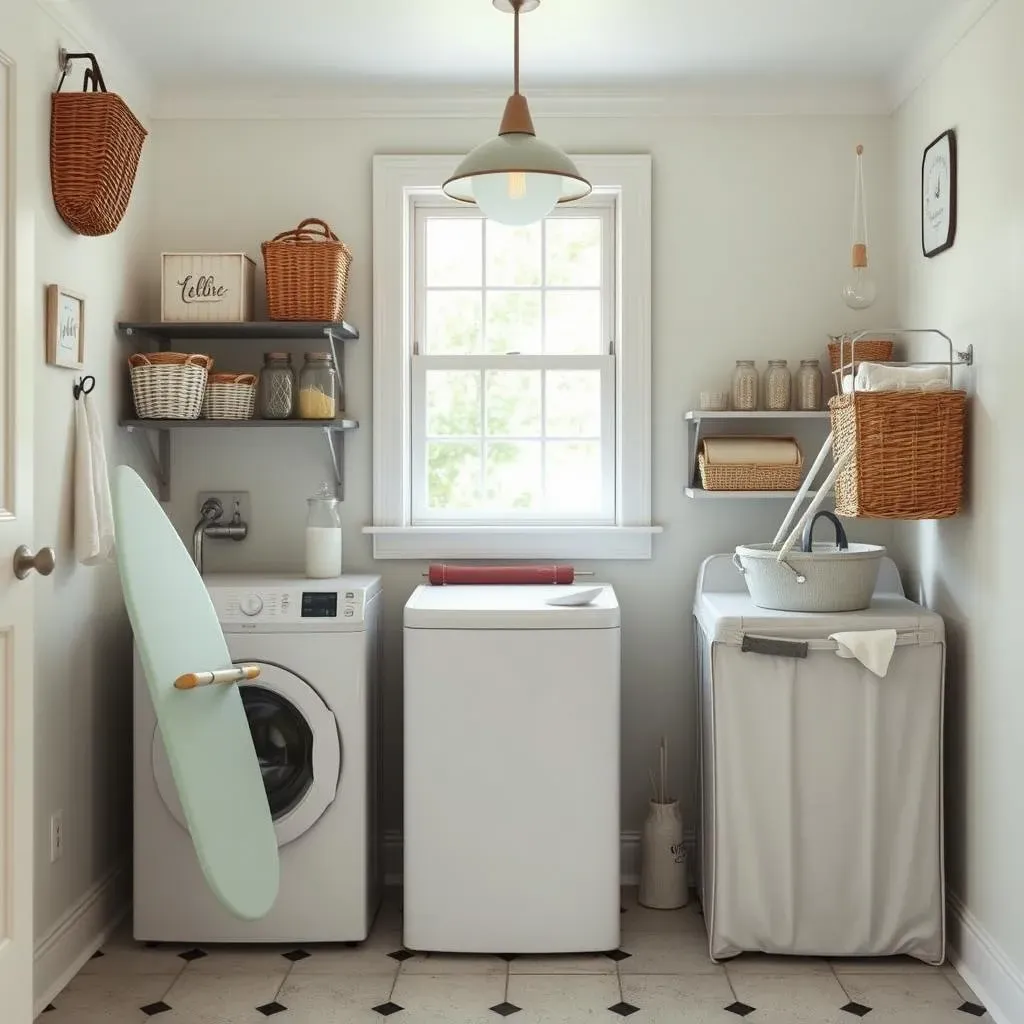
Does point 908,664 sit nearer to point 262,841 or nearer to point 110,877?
point 262,841

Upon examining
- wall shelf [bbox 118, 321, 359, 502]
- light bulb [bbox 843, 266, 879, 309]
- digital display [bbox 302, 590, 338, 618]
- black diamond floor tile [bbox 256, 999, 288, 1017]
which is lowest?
black diamond floor tile [bbox 256, 999, 288, 1017]

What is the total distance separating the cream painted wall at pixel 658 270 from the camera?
3615 mm

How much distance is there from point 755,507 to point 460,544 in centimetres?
95

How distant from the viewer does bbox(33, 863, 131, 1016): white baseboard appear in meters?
2.85

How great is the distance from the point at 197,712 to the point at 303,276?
1352 millimetres

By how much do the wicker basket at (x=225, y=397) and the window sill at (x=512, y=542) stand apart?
0.56 metres

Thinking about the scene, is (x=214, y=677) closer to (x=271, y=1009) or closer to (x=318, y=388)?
(x=271, y=1009)

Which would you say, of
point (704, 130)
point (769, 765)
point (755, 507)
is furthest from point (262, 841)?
point (704, 130)

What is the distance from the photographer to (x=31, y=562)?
2090mm

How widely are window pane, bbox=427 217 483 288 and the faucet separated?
99 centimetres

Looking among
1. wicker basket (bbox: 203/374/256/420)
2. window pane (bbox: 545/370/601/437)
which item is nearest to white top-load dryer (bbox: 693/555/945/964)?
window pane (bbox: 545/370/601/437)

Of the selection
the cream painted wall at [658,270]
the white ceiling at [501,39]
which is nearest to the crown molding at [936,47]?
the white ceiling at [501,39]

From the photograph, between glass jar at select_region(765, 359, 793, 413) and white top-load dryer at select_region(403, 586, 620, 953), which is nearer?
white top-load dryer at select_region(403, 586, 620, 953)

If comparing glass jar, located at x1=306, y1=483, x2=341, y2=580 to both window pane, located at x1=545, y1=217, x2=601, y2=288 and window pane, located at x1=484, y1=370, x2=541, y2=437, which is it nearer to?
window pane, located at x1=484, y1=370, x2=541, y2=437
